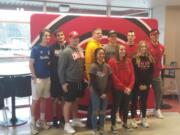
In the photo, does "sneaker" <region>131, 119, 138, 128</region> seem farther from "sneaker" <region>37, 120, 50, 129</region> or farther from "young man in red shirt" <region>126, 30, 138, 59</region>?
"sneaker" <region>37, 120, 50, 129</region>

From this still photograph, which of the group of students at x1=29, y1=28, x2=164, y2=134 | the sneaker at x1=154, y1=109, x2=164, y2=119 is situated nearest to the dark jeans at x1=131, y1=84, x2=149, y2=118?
the group of students at x1=29, y1=28, x2=164, y2=134

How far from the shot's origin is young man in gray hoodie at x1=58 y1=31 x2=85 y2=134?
3830mm

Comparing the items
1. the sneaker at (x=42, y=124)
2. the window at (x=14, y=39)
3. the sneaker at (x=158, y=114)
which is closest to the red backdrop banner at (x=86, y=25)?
the sneaker at (x=42, y=124)

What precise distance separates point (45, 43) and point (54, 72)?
0.47 metres

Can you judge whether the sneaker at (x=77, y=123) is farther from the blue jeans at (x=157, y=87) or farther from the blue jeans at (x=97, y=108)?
the blue jeans at (x=157, y=87)

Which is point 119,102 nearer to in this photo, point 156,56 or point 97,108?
point 97,108

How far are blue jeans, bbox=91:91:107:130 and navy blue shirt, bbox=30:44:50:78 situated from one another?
0.80 m

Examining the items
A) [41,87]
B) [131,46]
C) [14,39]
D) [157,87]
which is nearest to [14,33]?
[14,39]

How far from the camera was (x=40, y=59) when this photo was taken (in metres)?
3.88

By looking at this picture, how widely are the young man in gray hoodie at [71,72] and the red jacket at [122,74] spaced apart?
484 mm

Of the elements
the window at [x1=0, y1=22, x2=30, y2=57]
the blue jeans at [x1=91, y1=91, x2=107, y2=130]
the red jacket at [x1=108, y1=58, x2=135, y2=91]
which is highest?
the window at [x1=0, y1=22, x2=30, y2=57]

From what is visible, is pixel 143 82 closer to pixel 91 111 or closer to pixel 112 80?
pixel 112 80

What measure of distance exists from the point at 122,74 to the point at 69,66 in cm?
81

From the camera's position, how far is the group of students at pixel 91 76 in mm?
3828
